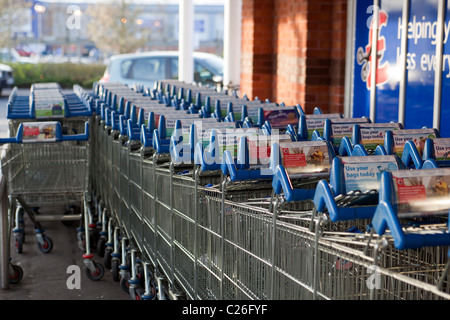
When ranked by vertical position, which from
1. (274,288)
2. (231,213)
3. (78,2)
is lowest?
(274,288)

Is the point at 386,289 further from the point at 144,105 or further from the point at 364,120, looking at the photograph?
the point at 144,105

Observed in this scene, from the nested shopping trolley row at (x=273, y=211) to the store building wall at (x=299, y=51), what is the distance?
7.25 ft

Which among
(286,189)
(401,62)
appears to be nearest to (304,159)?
(286,189)

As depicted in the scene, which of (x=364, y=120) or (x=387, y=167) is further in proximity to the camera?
(x=364, y=120)

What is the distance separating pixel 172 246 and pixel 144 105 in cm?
171

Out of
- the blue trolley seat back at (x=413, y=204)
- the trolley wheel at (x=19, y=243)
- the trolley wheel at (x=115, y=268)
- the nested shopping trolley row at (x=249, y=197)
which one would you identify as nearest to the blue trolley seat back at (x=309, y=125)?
the nested shopping trolley row at (x=249, y=197)

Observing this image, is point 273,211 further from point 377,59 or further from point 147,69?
point 147,69

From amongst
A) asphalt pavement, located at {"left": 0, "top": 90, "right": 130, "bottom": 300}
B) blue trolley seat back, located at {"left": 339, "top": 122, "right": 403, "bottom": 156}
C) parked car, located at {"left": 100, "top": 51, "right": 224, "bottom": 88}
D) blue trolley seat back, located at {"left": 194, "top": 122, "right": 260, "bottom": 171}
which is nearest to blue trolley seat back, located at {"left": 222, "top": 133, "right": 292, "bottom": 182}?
blue trolley seat back, located at {"left": 194, "top": 122, "right": 260, "bottom": 171}

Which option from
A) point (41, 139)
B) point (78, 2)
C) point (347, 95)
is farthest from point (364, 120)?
point (78, 2)

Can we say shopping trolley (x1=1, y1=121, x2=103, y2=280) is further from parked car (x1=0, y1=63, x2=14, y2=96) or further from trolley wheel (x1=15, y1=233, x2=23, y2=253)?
parked car (x1=0, y1=63, x2=14, y2=96)

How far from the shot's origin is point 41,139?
5.63 meters

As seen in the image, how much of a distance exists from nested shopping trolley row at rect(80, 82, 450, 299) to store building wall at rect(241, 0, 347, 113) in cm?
221

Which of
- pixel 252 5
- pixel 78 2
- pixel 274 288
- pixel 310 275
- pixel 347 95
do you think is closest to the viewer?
pixel 310 275

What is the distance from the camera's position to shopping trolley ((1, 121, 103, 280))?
566 centimetres
